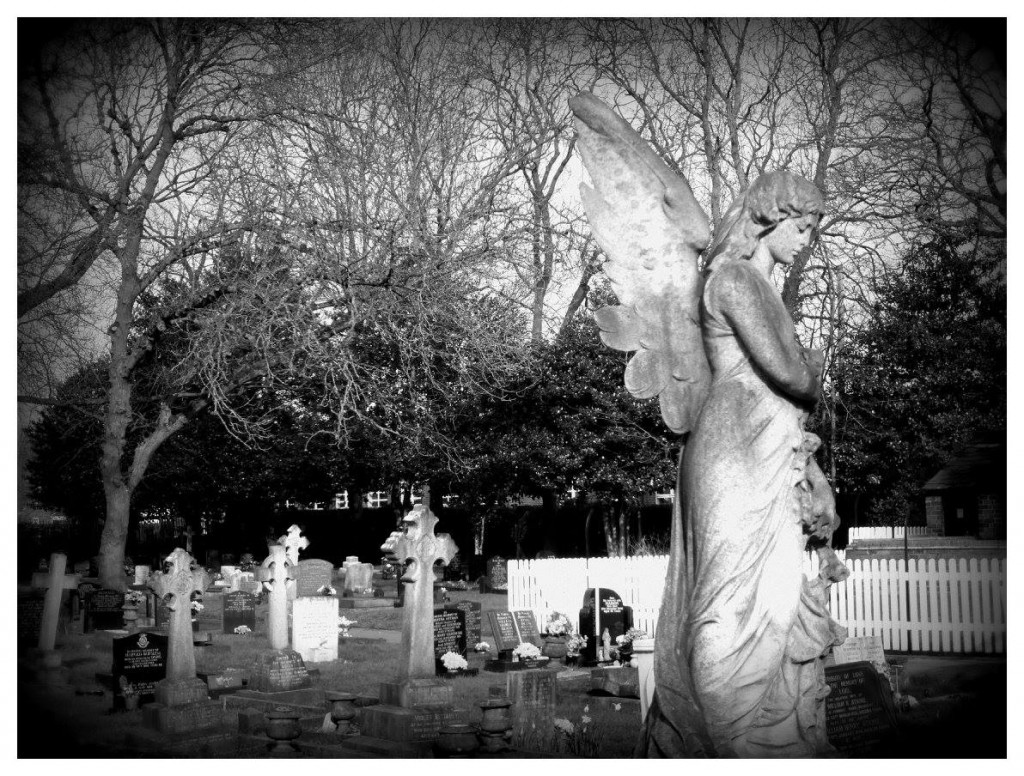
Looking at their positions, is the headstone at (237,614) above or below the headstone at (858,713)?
below

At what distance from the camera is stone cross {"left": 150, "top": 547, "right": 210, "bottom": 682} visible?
10.8 metres

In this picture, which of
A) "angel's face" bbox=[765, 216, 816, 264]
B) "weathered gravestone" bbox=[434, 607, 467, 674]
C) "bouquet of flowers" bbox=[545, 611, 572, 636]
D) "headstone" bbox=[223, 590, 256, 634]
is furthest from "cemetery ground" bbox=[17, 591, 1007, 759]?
"angel's face" bbox=[765, 216, 816, 264]

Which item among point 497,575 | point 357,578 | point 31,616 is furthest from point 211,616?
point 497,575

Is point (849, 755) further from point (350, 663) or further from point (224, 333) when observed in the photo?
point (224, 333)

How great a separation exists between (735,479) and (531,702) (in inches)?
186

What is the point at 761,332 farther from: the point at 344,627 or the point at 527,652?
the point at 344,627

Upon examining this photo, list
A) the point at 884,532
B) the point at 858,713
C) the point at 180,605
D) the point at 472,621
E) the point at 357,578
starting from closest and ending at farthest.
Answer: the point at 858,713 < the point at 180,605 < the point at 472,621 < the point at 357,578 < the point at 884,532

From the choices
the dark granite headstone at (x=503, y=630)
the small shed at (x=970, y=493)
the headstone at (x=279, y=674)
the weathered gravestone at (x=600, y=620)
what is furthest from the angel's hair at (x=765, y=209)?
the small shed at (x=970, y=493)

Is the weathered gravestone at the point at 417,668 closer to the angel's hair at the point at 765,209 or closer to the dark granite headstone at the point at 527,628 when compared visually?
the dark granite headstone at the point at 527,628

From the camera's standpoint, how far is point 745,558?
4449mm

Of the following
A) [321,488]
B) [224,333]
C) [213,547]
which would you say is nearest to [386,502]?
[321,488]

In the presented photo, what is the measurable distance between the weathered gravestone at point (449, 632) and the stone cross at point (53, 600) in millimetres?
5123

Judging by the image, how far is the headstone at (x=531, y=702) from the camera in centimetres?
834

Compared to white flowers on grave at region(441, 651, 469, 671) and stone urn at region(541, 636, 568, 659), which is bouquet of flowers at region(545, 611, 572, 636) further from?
white flowers on grave at region(441, 651, 469, 671)
